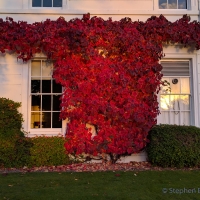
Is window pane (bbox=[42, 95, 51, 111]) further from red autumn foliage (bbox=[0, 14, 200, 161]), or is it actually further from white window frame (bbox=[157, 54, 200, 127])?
white window frame (bbox=[157, 54, 200, 127])

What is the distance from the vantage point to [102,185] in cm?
632

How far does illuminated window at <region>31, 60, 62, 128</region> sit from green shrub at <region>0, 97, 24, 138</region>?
802 millimetres

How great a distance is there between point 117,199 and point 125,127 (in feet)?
11.3

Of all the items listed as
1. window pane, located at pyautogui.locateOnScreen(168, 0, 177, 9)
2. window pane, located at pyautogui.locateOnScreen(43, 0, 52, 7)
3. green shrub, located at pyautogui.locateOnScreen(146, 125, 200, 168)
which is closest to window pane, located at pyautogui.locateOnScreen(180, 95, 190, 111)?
green shrub, located at pyautogui.locateOnScreen(146, 125, 200, 168)

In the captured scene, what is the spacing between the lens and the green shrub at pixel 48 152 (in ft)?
27.7

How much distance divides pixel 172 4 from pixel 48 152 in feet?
19.0

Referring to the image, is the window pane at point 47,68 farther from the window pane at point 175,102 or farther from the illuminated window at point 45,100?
the window pane at point 175,102

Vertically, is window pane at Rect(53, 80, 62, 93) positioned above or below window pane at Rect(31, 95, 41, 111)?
above

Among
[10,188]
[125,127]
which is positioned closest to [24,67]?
[125,127]

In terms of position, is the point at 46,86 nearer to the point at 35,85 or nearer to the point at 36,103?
the point at 35,85

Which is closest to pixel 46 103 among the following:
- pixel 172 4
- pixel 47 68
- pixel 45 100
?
pixel 45 100

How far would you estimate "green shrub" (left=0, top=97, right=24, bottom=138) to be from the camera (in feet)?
27.1

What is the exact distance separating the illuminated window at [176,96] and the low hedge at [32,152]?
10.6 feet

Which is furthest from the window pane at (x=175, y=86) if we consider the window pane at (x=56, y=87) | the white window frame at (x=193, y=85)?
the window pane at (x=56, y=87)
